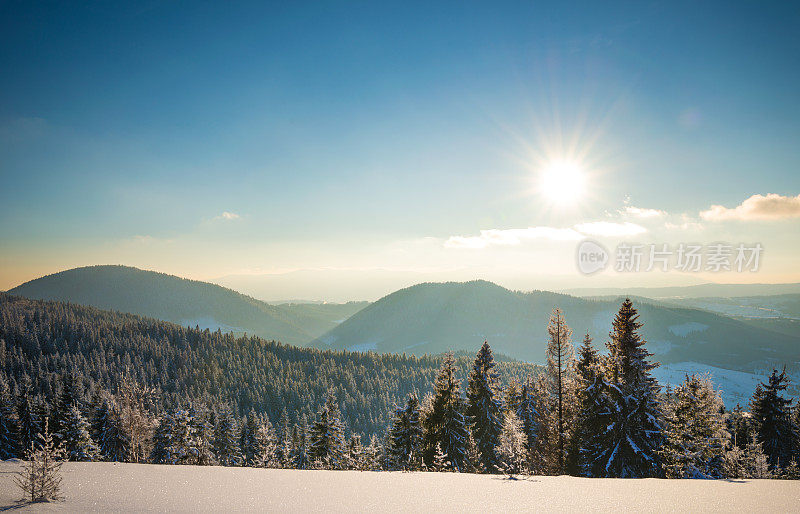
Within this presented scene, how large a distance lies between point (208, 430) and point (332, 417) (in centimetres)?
1558

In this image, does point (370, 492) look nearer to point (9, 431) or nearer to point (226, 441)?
point (226, 441)

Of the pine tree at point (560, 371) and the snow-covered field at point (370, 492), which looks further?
the pine tree at point (560, 371)

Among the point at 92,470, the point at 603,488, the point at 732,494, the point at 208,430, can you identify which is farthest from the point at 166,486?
the point at 208,430

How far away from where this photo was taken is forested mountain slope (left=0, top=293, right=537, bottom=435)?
124 metres

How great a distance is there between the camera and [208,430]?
3981 cm

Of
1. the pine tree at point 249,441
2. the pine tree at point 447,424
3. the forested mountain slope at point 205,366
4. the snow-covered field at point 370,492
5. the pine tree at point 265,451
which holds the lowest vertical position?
the forested mountain slope at point 205,366

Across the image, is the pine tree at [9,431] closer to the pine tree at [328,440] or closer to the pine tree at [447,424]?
the pine tree at [328,440]

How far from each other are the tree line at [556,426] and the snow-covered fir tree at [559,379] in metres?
0.07

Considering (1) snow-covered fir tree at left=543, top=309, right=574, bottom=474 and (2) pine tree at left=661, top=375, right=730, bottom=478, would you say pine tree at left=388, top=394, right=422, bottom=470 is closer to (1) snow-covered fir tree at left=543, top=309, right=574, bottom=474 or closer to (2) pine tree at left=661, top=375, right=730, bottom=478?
(1) snow-covered fir tree at left=543, top=309, right=574, bottom=474

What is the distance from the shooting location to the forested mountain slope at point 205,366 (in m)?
124

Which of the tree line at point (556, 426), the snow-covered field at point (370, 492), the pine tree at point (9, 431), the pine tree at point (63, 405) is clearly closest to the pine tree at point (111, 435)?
the tree line at point (556, 426)

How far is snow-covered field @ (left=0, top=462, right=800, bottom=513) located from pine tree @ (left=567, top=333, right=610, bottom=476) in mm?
12887

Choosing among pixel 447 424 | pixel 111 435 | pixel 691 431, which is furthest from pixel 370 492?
pixel 111 435

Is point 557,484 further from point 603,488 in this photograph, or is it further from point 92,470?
point 92,470
